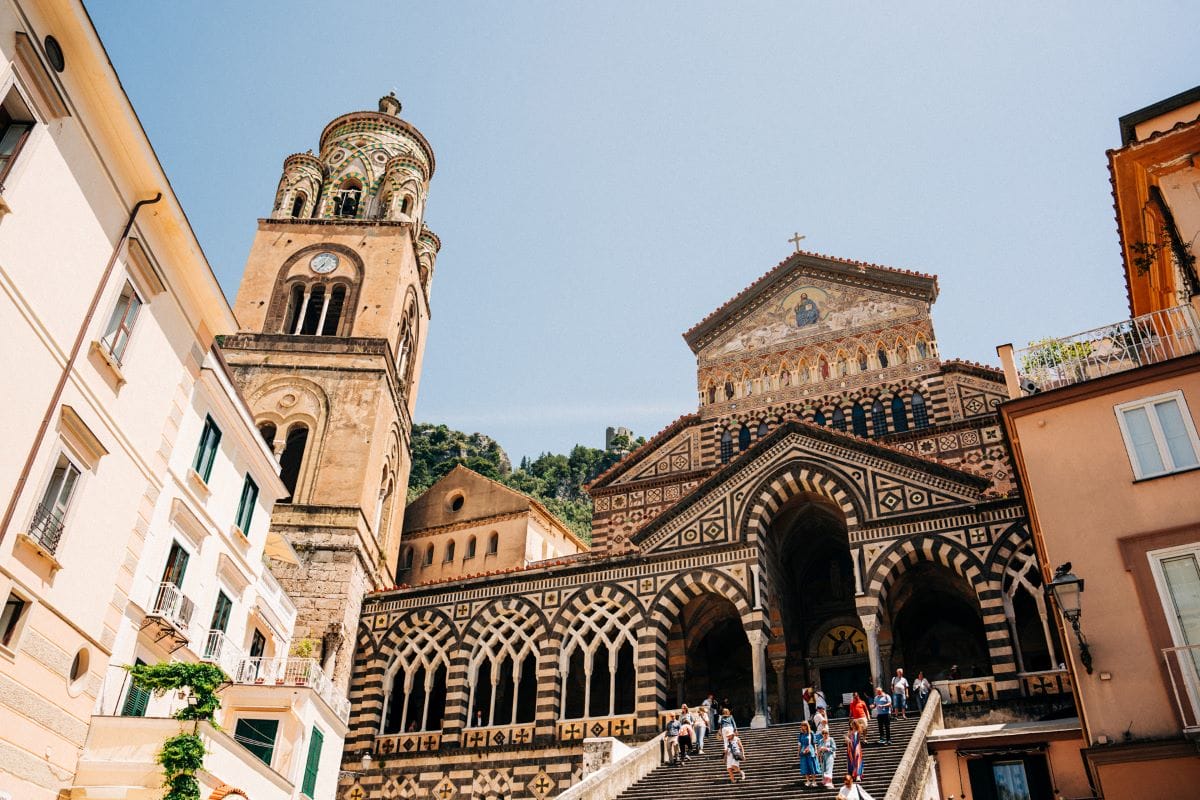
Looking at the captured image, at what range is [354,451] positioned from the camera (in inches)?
1153

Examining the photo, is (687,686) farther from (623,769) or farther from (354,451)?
(354,451)

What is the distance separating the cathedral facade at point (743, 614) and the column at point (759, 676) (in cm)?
5

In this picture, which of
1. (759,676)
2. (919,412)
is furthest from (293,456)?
(919,412)

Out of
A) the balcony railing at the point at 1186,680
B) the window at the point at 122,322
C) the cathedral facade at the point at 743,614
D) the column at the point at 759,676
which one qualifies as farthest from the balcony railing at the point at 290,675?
the balcony railing at the point at 1186,680

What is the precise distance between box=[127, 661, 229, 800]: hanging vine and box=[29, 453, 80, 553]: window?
9.48ft

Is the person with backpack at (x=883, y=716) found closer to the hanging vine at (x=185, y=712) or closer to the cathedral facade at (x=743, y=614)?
the cathedral facade at (x=743, y=614)

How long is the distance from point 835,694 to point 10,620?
728 inches

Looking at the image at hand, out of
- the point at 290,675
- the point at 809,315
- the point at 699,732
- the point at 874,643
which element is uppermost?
the point at 809,315

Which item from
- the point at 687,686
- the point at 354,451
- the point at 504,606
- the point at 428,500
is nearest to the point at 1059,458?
the point at 687,686

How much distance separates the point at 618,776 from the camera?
54.1 feet

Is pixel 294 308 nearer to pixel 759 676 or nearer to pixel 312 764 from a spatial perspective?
pixel 312 764

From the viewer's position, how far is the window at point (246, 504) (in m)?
19.0

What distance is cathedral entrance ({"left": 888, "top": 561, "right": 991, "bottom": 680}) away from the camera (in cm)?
2308

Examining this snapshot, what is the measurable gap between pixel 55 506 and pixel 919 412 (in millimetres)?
23032
